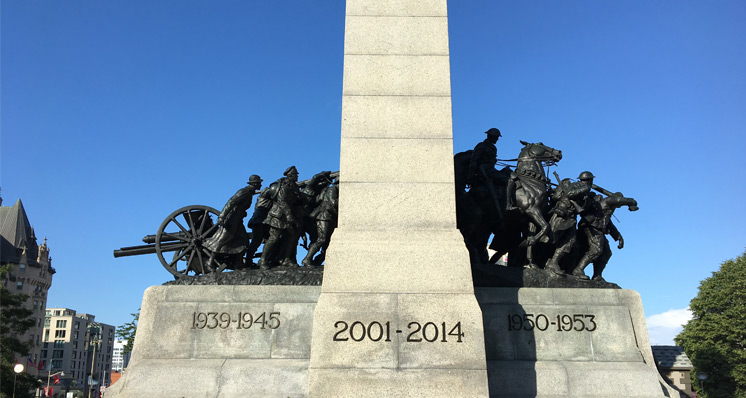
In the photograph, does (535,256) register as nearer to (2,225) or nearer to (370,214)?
(370,214)

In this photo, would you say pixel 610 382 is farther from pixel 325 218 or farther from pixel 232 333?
pixel 325 218

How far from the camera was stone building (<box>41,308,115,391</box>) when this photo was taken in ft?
435

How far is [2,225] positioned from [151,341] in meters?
104

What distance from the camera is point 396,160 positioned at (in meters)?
8.95

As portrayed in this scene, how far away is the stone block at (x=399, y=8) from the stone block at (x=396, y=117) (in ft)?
5.40

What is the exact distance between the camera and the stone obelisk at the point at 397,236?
758cm

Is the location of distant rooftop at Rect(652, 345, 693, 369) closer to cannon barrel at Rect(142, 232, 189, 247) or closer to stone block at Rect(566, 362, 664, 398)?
stone block at Rect(566, 362, 664, 398)

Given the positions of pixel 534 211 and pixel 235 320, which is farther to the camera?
pixel 534 211

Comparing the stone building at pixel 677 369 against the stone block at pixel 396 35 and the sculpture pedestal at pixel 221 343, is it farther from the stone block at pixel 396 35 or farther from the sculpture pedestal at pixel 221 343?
the stone block at pixel 396 35

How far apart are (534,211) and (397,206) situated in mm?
4168

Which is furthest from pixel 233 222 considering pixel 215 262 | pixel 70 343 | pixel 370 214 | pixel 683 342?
pixel 70 343

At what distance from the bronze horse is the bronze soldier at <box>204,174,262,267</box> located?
4775 millimetres

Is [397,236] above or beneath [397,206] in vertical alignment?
beneath

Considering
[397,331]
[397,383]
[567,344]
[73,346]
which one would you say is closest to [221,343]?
[397,331]
